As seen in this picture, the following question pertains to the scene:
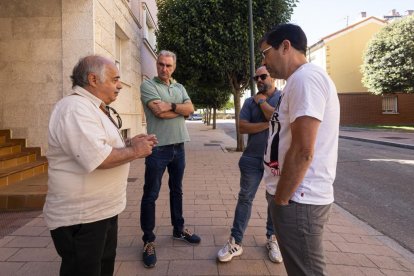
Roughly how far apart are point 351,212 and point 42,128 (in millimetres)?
5819

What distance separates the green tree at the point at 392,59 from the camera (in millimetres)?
25906

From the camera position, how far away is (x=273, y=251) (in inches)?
141

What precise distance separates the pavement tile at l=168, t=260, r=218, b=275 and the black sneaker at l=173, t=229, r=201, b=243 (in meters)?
0.47

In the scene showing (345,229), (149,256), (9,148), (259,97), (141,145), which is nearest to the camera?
(141,145)

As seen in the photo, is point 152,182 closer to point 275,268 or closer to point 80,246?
point 275,268

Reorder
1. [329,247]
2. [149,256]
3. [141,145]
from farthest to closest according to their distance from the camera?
[329,247], [149,256], [141,145]

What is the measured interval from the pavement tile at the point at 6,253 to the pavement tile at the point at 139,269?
115 centimetres

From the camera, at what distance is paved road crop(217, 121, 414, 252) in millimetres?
5047

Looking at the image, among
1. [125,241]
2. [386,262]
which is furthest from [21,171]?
[386,262]

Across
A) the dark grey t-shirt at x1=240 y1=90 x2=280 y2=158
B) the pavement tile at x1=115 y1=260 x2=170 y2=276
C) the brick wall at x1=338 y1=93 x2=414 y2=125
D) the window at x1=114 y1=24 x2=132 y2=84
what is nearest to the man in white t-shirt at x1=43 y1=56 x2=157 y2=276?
the pavement tile at x1=115 y1=260 x2=170 y2=276

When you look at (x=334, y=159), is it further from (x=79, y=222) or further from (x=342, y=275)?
(x=342, y=275)

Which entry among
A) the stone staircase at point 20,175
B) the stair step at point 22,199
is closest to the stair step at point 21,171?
the stone staircase at point 20,175

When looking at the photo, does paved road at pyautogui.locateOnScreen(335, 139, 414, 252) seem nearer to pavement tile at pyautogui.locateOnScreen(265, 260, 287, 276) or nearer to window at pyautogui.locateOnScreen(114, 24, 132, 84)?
pavement tile at pyautogui.locateOnScreen(265, 260, 287, 276)

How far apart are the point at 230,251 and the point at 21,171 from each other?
4263 mm
